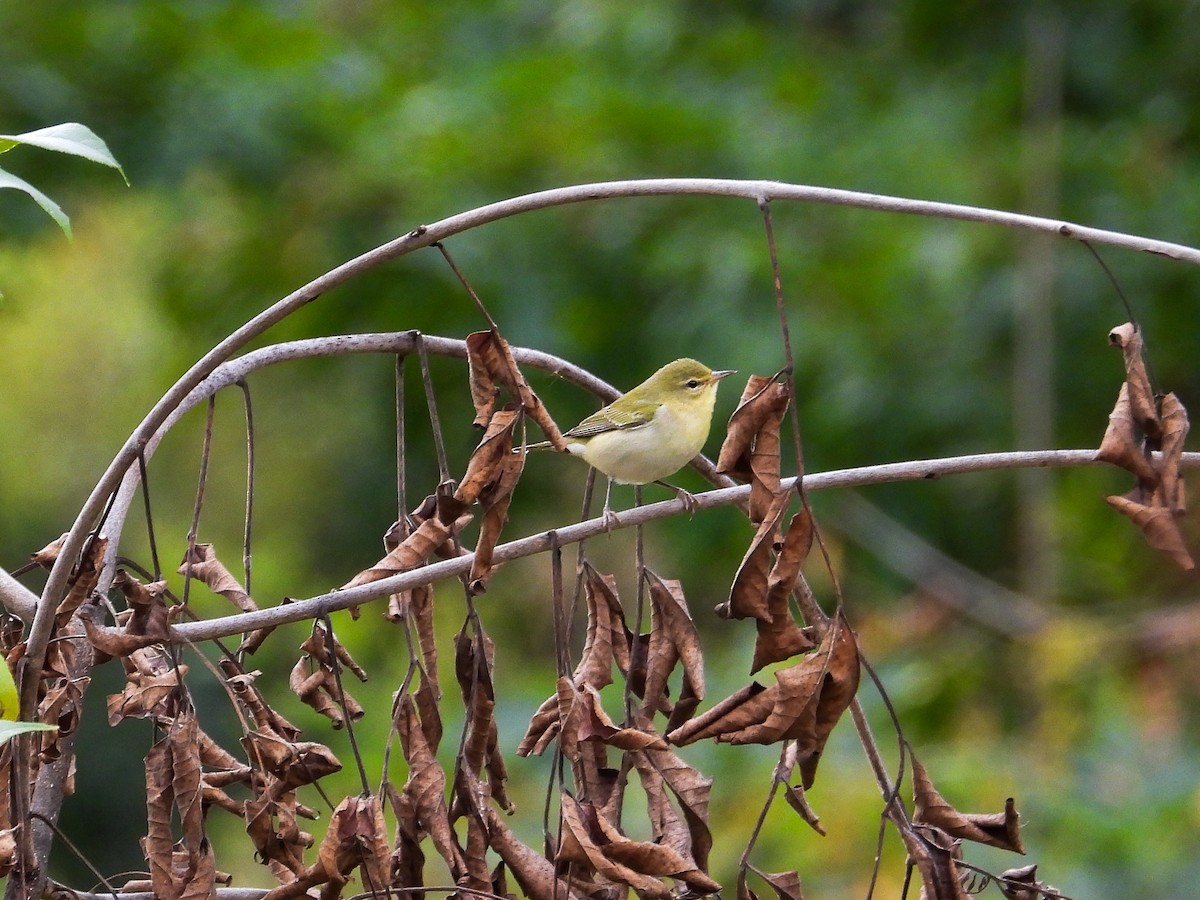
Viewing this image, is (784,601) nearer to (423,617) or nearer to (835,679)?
(835,679)

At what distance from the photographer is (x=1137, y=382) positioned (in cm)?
176

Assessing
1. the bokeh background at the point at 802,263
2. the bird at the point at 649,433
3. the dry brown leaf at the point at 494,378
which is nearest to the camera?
the dry brown leaf at the point at 494,378

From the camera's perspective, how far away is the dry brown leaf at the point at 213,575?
207 cm

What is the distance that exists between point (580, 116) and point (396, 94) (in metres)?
1.27

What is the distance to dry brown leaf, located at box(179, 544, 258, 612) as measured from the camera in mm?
2066

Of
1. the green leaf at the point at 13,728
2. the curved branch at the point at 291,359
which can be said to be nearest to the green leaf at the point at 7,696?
the green leaf at the point at 13,728

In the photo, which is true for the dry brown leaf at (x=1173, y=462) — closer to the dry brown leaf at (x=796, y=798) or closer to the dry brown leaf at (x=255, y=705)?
the dry brown leaf at (x=796, y=798)

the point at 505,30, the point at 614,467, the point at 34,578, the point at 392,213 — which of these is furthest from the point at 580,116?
the point at 34,578

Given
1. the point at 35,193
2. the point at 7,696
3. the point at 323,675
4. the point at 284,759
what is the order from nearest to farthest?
1. the point at 7,696
2. the point at 35,193
3. the point at 284,759
4. the point at 323,675

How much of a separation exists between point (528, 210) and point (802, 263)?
549 centimetres

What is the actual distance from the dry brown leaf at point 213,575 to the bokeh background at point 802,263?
3377mm

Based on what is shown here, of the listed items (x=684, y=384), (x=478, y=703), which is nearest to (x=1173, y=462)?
(x=478, y=703)

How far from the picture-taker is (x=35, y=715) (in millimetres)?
1778

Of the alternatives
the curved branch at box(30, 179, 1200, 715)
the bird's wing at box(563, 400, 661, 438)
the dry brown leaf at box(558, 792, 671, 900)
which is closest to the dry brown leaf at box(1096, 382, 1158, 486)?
the curved branch at box(30, 179, 1200, 715)
